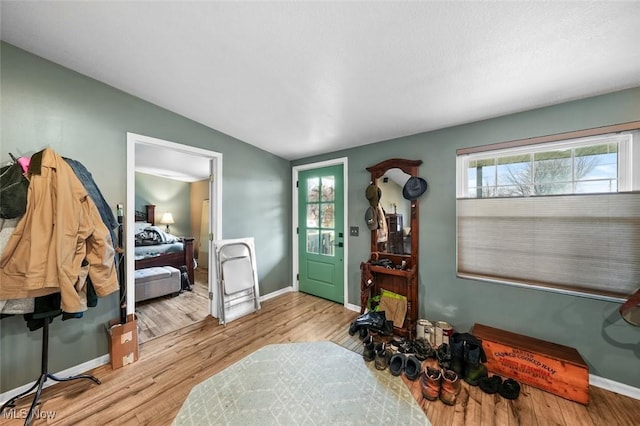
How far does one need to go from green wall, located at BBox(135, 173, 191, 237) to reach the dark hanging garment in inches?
193

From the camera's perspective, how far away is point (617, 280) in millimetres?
1721

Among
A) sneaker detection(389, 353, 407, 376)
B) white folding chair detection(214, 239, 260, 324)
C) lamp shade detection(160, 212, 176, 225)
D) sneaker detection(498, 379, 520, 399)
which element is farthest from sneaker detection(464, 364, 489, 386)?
lamp shade detection(160, 212, 176, 225)

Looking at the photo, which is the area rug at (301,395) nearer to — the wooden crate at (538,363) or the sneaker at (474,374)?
the sneaker at (474,374)

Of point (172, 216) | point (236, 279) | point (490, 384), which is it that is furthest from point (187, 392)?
point (172, 216)

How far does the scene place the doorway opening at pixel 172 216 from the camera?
7.38 feet

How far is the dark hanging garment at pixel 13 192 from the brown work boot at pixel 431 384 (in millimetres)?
2998

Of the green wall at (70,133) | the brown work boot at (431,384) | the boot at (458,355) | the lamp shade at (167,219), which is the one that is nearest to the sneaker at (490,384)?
the boot at (458,355)

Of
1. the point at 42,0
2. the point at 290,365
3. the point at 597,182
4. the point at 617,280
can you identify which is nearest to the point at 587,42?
the point at 597,182

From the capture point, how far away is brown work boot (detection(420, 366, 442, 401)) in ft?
5.29

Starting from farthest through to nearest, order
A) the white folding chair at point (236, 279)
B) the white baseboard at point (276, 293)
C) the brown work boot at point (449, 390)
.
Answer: the white baseboard at point (276, 293) < the white folding chair at point (236, 279) < the brown work boot at point (449, 390)

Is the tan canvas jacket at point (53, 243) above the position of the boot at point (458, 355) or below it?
above

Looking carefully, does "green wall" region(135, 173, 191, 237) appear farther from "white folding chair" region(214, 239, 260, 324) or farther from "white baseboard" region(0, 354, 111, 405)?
"white baseboard" region(0, 354, 111, 405)

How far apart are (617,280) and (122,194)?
436cm

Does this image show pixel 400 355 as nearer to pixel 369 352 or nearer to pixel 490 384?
pixel 369 352
